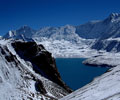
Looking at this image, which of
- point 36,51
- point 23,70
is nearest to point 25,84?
point 23,70

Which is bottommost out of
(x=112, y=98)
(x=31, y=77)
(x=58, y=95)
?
(x=112, y=98)

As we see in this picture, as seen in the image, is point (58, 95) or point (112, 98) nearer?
point (112, 98)

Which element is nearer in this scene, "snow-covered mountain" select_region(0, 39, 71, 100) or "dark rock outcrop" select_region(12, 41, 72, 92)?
"snow-covered mountain" select_region(0, 39, 71, 100)

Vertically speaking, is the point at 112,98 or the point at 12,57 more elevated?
the point at 12,57

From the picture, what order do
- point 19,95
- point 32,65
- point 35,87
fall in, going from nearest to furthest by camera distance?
1. point 19,95
2. point 35,87
3. point 32,65

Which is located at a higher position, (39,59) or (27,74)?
(39,59)

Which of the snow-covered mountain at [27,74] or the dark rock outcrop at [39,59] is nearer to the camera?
the snow-covered mountain at [27,74]

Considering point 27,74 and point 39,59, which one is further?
point 39,59

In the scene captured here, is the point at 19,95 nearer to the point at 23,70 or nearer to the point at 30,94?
the point at 30,94
